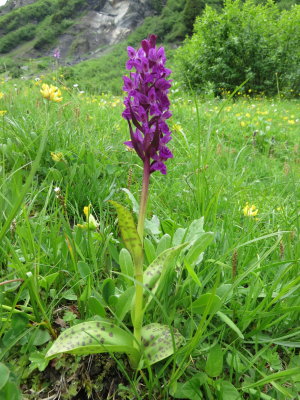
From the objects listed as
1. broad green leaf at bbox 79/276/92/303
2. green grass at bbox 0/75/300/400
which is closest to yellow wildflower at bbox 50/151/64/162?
green grass at bbox 0/75/300/400

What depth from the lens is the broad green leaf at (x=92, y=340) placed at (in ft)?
2.87

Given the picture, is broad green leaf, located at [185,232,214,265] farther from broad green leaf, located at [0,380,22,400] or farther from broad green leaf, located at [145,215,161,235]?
broad green leaf, located at [0,380,22,400]

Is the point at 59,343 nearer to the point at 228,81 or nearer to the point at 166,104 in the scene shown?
the point at 166,104

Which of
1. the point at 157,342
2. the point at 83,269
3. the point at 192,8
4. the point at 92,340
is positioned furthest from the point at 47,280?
the point at 192,8

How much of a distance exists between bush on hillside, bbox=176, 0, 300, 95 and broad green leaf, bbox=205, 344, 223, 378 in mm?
14946

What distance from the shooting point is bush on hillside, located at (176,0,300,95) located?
14.8 m

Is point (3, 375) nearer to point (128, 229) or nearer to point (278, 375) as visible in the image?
point (128, 229)

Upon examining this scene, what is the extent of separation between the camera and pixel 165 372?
1047 mm

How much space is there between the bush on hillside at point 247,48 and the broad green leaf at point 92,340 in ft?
49.4

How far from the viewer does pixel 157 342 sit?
1022mm

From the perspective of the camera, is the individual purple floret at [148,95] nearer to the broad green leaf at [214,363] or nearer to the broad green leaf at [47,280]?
the broad green leaf at [47,280]

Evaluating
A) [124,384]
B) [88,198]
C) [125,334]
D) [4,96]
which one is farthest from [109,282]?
[4,96]

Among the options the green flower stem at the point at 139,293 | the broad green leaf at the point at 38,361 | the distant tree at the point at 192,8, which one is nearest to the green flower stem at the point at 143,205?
the green flower stem at the point at 139,293

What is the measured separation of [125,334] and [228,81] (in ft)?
53.6
